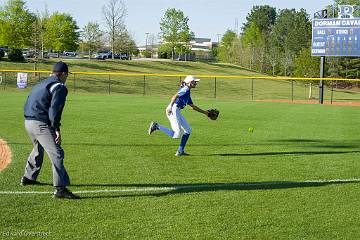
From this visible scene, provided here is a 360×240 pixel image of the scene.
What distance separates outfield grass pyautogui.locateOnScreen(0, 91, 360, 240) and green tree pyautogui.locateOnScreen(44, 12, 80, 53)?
51601 mm

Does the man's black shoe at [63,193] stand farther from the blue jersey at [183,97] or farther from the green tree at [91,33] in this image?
the green tree at [91,33]

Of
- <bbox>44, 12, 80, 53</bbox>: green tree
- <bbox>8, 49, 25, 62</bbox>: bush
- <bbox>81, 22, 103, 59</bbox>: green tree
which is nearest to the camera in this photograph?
<bbox>8, 49, 25, 62</bbox>: bush

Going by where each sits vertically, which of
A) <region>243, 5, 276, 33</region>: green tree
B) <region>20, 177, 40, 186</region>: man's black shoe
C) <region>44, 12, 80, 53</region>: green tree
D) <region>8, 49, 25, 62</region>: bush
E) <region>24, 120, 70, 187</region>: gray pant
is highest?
<region>243, 5, 276, 33</region>: green tree

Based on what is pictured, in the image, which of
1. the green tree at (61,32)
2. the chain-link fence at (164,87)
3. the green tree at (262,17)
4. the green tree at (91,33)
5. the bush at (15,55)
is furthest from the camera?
the green tree at (262,17)

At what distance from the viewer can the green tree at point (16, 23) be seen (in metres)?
55.5

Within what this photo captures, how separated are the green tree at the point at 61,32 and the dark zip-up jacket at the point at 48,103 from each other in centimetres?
5672

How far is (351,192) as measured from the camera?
284 inches

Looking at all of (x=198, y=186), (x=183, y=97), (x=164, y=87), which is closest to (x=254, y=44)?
(x=164, y=87)

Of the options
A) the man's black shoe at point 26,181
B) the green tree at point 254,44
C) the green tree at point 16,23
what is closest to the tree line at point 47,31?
the green tree at point 16,23

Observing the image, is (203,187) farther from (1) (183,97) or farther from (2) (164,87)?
(2) (164,87)

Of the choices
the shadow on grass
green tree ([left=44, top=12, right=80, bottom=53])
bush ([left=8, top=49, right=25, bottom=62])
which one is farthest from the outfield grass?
green tree ([left=44, top=12, right=80, bottom=53])

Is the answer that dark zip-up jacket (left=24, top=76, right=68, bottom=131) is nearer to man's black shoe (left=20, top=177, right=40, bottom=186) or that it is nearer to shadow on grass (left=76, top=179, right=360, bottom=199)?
man's black shoe (left=20, top=177, right=40, bottom=186)

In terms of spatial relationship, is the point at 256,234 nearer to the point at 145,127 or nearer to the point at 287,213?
the point at 287,213

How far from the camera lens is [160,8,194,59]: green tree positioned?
74.6 meters
